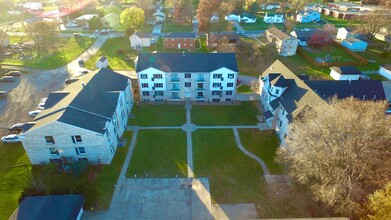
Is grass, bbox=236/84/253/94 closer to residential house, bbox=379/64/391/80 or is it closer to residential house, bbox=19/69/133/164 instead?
residential house, bbox=19/69/133/164

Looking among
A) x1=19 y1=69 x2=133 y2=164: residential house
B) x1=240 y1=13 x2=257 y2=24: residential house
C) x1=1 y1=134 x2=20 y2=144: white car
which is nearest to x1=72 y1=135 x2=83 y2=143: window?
x1=19 y1=69 x2=133 y2=164: residential house

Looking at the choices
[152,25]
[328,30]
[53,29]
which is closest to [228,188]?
[328,30]

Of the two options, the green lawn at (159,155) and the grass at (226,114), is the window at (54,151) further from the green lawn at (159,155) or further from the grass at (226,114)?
the grass at (226,114)

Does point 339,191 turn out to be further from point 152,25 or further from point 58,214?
point 152,25

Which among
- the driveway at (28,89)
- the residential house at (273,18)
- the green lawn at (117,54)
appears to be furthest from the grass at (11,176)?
the residential house at (273,18)

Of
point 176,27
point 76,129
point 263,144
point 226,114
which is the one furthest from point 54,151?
point 176,27

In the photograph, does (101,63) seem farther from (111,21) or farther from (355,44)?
(355,44)
